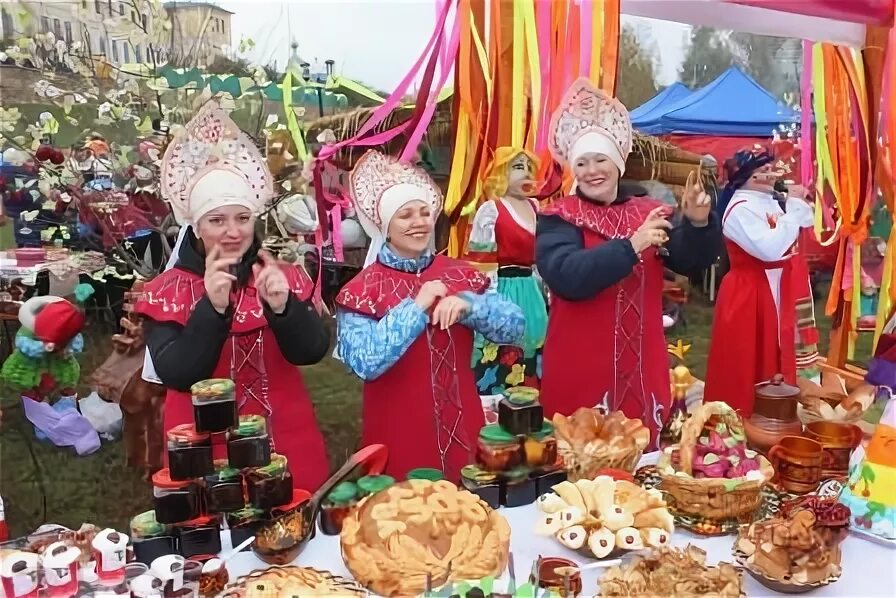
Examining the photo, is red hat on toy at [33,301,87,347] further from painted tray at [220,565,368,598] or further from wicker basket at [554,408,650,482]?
wicker basket at [554,408,650,482]

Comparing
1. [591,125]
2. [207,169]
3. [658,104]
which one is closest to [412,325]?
[207,169]

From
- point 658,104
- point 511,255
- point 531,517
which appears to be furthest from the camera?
point 658,104

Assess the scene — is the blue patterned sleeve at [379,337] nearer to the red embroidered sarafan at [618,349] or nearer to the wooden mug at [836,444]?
the red embroidered sarafan at [618,349]

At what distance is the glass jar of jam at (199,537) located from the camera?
1.40 meters

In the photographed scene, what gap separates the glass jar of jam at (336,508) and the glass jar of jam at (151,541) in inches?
11.4

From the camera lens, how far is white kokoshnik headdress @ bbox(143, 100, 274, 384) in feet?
5.32

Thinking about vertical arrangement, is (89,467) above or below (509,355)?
below

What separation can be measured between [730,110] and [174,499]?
142 inches

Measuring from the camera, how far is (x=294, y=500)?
4.96ft

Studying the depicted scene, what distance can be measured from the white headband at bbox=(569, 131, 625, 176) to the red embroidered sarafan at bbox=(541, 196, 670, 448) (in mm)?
162

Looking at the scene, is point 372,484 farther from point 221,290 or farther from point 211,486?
point 221,290

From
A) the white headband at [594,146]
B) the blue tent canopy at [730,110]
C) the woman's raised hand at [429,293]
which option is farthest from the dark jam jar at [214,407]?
the blue tent canopy at [730,110]

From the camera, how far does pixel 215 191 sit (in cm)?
162

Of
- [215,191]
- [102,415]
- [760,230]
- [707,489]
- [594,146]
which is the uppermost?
[594,146]
